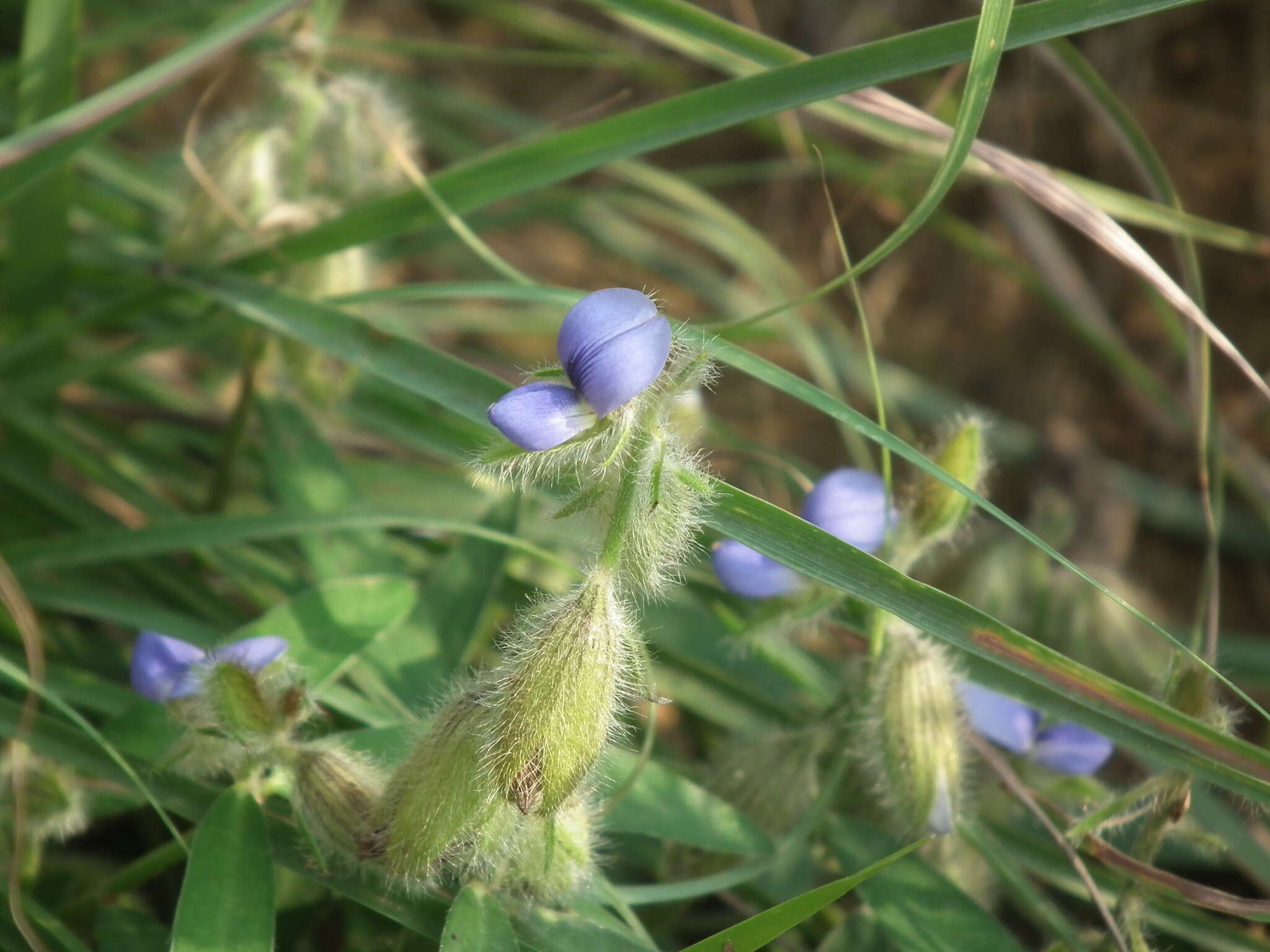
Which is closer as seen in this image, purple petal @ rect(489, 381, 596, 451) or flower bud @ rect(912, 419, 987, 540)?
purple petal @ rect(489, 381, 596, 451)

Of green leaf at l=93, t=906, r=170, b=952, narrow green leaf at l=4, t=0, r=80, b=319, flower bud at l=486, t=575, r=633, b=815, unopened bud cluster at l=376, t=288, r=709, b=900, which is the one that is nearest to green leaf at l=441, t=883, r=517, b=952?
unopened bud cluster at l=376, t=288, r=709, b=900

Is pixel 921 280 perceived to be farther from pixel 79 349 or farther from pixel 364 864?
pixel 364 864

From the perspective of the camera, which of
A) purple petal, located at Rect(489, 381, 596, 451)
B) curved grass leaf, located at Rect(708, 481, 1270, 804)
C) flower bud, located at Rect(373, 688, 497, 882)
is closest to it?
purple petal, located at Rect(489, 381, 596, 451)

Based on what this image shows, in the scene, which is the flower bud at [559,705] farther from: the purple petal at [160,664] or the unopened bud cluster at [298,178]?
the unopened bud cluster at [298,178]

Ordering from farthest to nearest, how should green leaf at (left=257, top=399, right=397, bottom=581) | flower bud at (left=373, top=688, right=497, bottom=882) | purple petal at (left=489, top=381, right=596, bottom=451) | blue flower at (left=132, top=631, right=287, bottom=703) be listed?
green leaf at (left=257, top=399, right=397, bottom=581)
blue flower at (left=132, top=631, right=287, bottom=703)
flower bud at (left=373, top=688, right=497, bottom=882)
purple petal at (left=489, top=381, right=596, bottom=451)

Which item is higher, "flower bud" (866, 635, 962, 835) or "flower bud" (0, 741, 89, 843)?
"flower bud" (866, 635, 962, 835)

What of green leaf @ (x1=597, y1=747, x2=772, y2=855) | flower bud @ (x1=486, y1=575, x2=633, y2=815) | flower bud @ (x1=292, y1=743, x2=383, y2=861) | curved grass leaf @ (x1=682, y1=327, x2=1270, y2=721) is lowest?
green leaf @ (x1=597, y1=747, x2=772, y2=855)

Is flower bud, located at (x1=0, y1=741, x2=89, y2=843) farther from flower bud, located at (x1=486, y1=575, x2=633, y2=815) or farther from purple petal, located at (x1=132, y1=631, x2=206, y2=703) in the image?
flower bud, located at (x1=486, y1=575, x2=633, y2=815)
